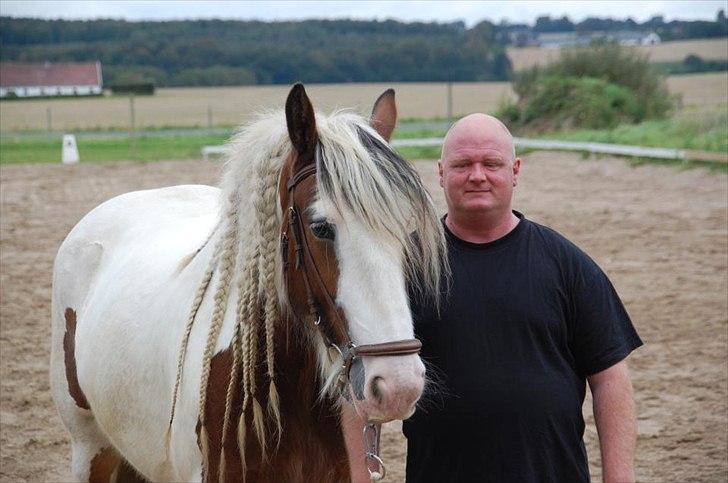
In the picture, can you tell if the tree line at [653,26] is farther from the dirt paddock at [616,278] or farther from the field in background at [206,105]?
the dirt paddock at [616,278]

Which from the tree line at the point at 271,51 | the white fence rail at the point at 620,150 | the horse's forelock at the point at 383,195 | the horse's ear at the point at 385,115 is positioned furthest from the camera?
the tree line at the point at 271,51

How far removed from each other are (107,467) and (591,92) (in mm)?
22162

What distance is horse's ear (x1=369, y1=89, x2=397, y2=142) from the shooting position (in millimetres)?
2789

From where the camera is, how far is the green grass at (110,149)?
2214 cm

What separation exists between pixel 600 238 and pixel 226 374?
890 centimetres

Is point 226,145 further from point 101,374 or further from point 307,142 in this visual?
point 101,374

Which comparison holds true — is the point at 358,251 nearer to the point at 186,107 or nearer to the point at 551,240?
the point at 551,240

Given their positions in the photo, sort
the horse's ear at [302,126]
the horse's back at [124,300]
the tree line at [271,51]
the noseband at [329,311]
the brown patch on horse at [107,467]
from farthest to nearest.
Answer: the tree line at [271,51]
the brown patch on horse at [107,467]
the horse's back at [124,300]
the horse's ear at [302,126]
the noseband at [329,311]

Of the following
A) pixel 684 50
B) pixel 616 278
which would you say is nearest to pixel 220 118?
pixel 684 50

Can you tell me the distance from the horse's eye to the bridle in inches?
2.3

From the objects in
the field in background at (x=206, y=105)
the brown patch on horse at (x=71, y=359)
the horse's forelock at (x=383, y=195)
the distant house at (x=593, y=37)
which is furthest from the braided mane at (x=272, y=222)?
the field in background at (x=206, y=105)

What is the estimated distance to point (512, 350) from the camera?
2.52 metres

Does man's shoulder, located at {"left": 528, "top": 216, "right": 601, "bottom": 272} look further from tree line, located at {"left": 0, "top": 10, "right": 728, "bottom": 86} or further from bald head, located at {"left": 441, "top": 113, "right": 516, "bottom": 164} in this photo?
tree line, located at {"left": 0, "top": 10, "right": 728, "bottom": 86}

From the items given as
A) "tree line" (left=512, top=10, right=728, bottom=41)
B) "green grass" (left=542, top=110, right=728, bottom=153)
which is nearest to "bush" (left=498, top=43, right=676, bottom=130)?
"green grass" (left=542, top=110, right=728, bottom=153)
